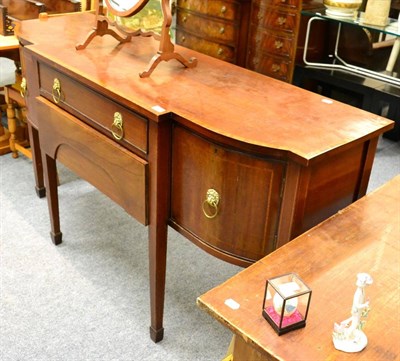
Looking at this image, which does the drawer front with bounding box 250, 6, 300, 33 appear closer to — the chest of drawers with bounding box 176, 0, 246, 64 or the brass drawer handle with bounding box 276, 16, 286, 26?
the brass drawer handle with bounding box 276, 16, 286, 26

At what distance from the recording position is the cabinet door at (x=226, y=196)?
1.35m

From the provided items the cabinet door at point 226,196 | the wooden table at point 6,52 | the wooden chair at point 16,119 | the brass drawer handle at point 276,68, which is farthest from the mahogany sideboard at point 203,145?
the brass drawer handle at point 276,68

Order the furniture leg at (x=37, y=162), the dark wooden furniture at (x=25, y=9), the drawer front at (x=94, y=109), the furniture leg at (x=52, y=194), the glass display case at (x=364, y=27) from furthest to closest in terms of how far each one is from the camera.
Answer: the glass display case at (x=364, y=27)
the dark wooden furniture at (x=25, y=9)
the furniture leg at (x=37, y=162)
the furniture leg at (x=52, y=194)
the drawer front at (x=94, y=109)

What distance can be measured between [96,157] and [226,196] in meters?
0.57

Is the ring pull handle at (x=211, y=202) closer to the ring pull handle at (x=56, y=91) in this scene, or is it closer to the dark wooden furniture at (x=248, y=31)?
the ring pull handle at (x=56, y=91)

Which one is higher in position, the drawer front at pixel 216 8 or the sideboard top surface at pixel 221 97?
the sideboard top surface at pixel 221 97

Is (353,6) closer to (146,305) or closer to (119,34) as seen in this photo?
(119,34)

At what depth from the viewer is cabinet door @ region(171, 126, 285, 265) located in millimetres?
1348

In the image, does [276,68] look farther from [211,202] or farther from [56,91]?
[211,202]

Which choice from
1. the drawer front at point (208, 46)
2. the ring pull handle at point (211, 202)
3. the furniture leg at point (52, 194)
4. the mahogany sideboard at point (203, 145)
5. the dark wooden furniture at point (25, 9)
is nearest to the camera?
the mahogany sideboard at point (203, 145)

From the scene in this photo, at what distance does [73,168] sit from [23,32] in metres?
0.68

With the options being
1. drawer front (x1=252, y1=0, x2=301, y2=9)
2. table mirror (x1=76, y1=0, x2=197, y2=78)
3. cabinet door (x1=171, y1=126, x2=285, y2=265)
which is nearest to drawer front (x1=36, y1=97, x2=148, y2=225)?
cabinet door (x1=171, y1=126, x2=285, y2=265)

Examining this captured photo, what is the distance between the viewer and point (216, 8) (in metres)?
3.75

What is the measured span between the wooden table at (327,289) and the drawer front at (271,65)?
2467mm
